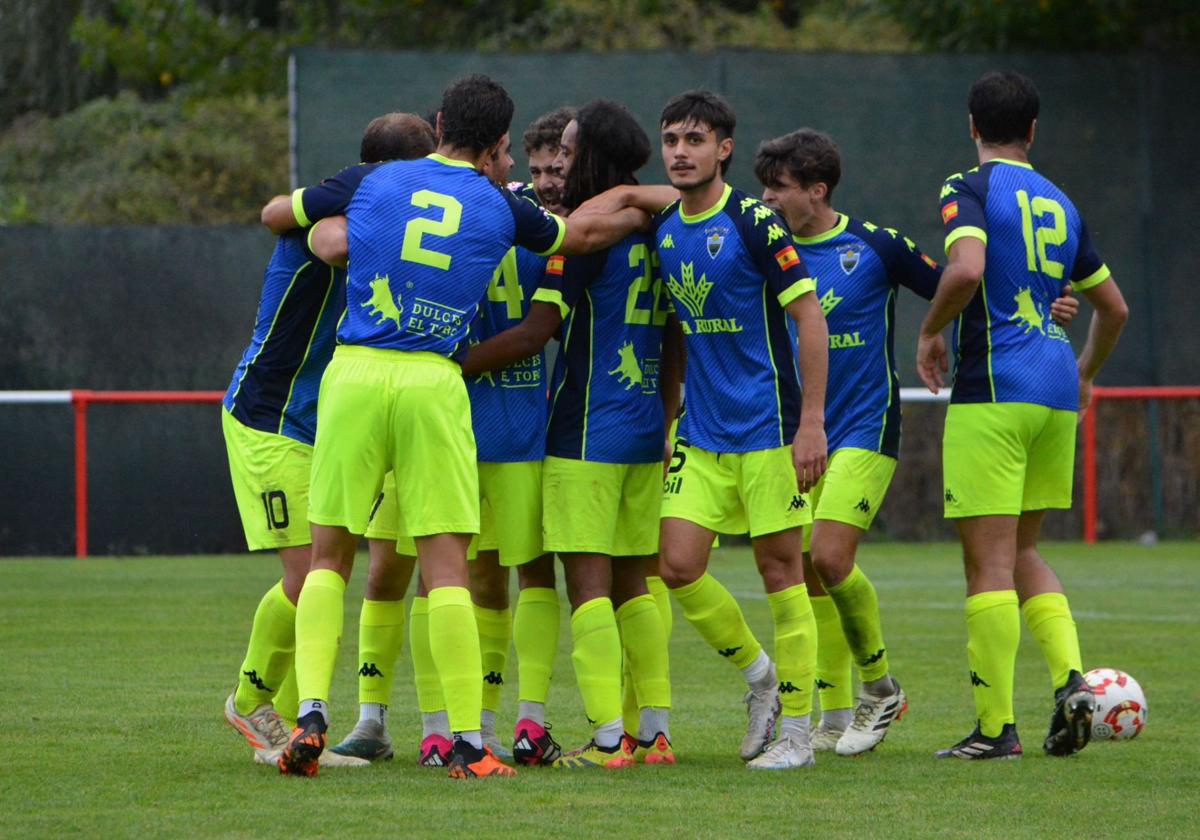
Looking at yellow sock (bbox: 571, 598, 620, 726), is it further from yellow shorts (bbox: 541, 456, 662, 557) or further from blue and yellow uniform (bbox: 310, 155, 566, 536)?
blue and yellow uniform (bbox: 310, 155, 566, 536)

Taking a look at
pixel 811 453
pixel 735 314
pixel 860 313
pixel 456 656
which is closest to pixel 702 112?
pixel 735 314

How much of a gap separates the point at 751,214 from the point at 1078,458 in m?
10.7

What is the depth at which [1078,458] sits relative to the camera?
15.9m

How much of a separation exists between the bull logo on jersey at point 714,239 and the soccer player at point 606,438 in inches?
9.3

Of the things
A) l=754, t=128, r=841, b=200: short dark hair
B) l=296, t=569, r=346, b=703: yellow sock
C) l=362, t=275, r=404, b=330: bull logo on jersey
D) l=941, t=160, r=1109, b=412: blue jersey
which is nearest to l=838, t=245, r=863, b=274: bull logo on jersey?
l=754, t=128, r=841, b=200: short dark hair

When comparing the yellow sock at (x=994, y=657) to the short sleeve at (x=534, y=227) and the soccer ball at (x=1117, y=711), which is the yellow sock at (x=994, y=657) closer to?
the soccer ball at (x=1117, y=711)

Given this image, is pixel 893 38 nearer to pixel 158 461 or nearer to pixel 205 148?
pixel 205 148

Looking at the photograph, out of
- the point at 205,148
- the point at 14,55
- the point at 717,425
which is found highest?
the point at 14,55

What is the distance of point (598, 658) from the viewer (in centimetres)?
580

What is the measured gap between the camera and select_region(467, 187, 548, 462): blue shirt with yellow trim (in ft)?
19.4

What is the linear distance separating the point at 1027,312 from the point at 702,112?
1245 mm

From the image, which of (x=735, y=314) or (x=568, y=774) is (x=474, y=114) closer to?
(x=735, y=314)

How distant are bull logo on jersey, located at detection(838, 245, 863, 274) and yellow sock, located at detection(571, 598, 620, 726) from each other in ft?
4.72

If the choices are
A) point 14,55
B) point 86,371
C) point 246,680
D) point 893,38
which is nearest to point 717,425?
point 246,680
